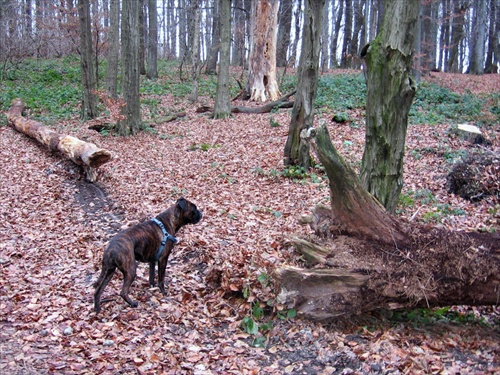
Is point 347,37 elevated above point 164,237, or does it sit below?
above

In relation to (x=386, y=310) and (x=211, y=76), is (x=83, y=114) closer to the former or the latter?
(x=211, y=76)

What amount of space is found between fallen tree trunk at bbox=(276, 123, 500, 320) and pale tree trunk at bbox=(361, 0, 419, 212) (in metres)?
1.07

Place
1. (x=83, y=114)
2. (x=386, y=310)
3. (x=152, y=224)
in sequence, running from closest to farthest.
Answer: (x=386, y=310) → (x=152, y=224) → (x=83, y=114)

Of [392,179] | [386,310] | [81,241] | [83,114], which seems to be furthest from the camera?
[83,114]

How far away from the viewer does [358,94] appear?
61.9 ft

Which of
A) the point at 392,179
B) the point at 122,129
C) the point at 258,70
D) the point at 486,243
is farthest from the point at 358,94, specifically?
the point at 486,243

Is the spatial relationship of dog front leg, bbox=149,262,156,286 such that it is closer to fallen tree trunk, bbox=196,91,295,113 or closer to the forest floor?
the forest floor

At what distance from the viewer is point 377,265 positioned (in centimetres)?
470

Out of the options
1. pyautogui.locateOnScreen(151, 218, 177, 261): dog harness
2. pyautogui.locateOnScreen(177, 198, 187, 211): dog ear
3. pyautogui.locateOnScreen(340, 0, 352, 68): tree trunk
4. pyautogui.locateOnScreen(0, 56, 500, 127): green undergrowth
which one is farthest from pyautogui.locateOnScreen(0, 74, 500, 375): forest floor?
pyautogui.locateOnScreen(340, 0, 352, 68): tree trunk

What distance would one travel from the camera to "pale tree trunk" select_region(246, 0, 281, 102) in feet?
65.2

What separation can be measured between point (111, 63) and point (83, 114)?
3192mm

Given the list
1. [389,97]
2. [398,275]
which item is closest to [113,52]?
[389,97]

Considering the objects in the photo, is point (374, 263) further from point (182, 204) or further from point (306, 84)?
point (306, 84)

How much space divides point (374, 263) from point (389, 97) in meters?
2.32
